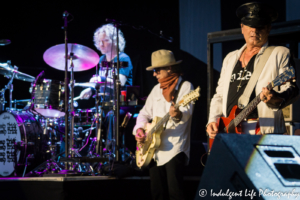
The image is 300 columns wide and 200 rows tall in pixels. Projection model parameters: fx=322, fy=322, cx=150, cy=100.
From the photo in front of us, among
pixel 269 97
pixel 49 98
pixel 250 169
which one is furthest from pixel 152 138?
pixel 49 98

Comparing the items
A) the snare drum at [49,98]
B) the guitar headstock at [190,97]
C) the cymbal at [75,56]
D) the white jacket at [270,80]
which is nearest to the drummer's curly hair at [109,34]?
the cymbal at [75,56]

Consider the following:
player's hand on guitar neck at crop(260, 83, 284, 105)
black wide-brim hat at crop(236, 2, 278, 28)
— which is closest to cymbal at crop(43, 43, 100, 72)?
black wide-brim hat at crop(236, 2, 278, 28)

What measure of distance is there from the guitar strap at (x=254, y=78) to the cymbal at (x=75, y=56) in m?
3.34

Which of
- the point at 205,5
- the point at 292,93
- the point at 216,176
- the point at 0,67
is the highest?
the point at 205,5

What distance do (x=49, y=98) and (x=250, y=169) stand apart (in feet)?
15.6

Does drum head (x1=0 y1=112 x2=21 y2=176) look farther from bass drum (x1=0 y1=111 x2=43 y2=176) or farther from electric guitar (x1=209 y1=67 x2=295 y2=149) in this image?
electric guitar (x1=209 y1=67 x2=295 y2=149)

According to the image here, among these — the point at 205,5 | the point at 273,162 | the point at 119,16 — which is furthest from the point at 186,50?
the point at 273,162

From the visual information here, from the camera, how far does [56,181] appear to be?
398cm

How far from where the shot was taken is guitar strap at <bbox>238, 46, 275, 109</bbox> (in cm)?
241

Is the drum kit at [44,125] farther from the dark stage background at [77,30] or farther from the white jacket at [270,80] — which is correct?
the white jacket at [270,80]

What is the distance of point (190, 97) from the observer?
10.7 feet

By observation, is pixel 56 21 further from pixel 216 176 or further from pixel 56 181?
pixel 216 176

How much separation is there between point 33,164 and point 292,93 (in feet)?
14.3

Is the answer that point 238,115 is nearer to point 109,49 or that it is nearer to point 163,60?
point 163,60
